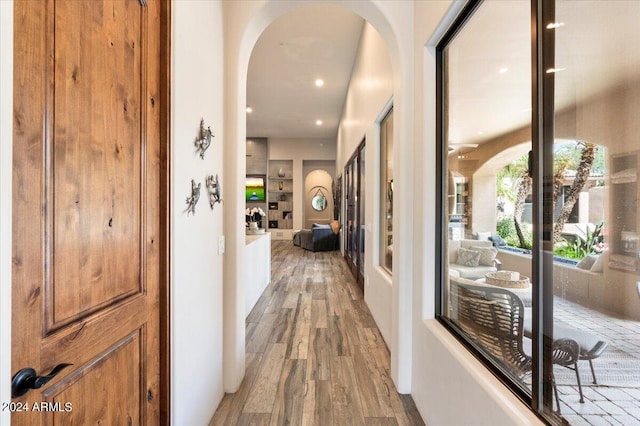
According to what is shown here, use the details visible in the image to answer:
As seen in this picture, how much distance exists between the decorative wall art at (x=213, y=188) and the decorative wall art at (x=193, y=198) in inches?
7.2

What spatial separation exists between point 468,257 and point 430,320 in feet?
1.53

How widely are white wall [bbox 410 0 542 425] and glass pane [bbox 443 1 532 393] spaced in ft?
0.31

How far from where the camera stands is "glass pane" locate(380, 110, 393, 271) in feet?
11.0

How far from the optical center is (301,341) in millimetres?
2904

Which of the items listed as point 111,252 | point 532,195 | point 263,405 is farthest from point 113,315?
point 532,195

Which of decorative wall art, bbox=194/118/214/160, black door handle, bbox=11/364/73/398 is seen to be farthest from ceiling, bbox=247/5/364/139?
black door handle, bbox=11/364/73/398

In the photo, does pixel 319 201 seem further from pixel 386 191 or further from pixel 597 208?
pixel 597 208

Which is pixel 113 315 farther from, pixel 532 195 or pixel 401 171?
pixel 401 171

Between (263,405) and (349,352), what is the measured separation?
98 centimetres

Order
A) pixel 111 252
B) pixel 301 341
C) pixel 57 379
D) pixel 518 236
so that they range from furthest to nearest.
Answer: pixel 301 341 → pixel 518 236 → pixel 111 252 → pixel 57 379

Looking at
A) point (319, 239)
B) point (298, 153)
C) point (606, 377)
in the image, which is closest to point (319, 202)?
point (298, 153)

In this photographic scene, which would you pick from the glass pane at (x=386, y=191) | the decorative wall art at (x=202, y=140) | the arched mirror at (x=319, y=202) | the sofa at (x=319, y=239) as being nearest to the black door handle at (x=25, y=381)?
the decorative wall art at (x=202, y=140)

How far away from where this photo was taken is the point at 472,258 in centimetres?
167

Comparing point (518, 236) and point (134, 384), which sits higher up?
point (518, 236)
